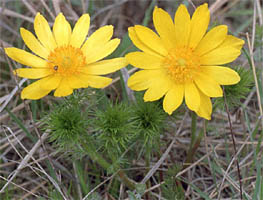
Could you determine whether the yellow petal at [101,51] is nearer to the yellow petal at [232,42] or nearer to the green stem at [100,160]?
the green stem at [100,160]

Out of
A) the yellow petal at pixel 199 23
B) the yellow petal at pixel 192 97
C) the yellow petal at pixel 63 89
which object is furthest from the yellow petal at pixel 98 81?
the yellow petal at pixel 199 23

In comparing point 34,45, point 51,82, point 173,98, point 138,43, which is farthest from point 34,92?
point 173,98

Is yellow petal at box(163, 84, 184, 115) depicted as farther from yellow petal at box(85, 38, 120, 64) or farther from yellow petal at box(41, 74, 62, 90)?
yellow petal at box(41, 74, 62, 90)

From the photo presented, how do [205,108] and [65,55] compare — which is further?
[65,55]

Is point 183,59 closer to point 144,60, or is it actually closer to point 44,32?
point 144,60

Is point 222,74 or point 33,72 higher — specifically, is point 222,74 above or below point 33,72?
below

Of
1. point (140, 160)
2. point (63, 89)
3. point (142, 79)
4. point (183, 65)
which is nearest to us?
point (63, 89)

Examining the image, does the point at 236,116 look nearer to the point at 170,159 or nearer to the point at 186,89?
the point at 170,159

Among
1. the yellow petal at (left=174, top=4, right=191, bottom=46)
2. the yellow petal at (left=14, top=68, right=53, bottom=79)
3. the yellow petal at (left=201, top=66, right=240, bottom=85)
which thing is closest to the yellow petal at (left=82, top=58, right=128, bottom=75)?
the yellow petal at (left=14, top=68, right=53, bottom=79)
